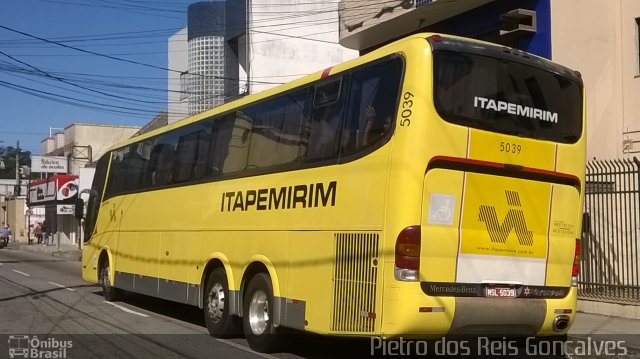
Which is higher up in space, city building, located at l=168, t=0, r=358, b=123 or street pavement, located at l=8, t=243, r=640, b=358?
city building, located at l=168, t=0, r=358, b=123

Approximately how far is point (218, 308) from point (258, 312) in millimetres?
1195

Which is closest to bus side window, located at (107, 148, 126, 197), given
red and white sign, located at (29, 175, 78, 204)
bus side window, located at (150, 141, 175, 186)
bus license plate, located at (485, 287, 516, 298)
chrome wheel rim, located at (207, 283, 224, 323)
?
bus side window, located at (150, 141, 175, 186)

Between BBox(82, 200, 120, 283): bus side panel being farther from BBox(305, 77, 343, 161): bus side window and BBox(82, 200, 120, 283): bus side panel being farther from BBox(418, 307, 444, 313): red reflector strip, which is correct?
BBox(418, 307, 444, 313): red reflector strip

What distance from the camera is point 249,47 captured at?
92.0 feet

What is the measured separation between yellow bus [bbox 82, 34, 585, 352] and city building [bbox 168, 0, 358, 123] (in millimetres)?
19019

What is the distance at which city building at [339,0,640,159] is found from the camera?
1323cm

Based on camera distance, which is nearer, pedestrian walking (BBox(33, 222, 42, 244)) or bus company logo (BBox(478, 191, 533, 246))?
bus company logo (BBox(478, 191, 533, 246))

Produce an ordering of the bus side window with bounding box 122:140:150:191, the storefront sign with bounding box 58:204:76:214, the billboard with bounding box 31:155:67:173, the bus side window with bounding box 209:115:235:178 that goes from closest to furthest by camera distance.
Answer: the bus side window with bounding box 209:115:235:178 < the bus side window with bounding box 122:140:150:191 < the storefront sign with bounding box 58:204:76:214 < the billboard with bounding box 31:155:67:173

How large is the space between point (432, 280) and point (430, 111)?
171 centimetres

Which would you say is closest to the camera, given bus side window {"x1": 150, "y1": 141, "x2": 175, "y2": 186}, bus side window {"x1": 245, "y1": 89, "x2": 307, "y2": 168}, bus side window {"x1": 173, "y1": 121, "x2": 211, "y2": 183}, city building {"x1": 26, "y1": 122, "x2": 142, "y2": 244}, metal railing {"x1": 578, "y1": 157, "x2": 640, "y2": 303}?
bus side window {"x1": 245, "y1": 89, "x2": 307, "y2": 168}

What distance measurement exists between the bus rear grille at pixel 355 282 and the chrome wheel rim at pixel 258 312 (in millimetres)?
1818

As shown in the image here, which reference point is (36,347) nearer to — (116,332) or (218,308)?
(116,332)

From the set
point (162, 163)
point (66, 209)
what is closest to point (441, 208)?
point (162, 163)

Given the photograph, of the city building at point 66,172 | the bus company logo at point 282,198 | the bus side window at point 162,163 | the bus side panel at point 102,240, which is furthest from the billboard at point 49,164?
the bus company logo at point 282,198
